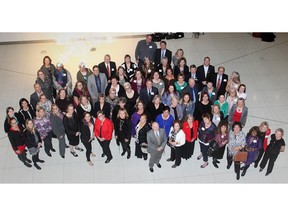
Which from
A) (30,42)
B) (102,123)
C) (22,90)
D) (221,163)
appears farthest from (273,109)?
(30,42)

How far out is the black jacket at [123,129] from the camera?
6961 mm

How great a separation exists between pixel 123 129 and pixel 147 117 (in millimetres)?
525

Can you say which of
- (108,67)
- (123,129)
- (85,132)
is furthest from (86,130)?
(108,67)

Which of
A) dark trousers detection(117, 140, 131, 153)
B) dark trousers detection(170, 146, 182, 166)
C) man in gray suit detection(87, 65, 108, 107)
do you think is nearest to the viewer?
dark trousers detection(170, 146, 182, 166)

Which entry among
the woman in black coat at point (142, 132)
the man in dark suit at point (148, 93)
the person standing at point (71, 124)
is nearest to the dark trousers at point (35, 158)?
the person standing at point (71, 124)

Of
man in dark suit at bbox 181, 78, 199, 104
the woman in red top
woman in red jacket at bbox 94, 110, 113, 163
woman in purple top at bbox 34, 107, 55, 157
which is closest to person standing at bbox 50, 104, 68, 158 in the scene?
woman in purple top at bbox 34, 107, 55, 157

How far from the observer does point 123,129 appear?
277 inches

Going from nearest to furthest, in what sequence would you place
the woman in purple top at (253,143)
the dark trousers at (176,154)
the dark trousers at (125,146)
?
1. the woman in purple top at (253,143)
2. the dark trousers at (176,154)
3. the dark trousers at (125,146)

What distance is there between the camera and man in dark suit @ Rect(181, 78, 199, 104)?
25.0 ft

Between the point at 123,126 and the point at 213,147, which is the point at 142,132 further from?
the point at 213,147

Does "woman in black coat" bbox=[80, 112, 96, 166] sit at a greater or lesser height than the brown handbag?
greater

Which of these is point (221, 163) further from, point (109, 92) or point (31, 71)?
point (31, 71)

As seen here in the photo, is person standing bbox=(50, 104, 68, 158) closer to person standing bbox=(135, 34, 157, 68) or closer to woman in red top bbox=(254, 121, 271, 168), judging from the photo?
person standing bbox=(135, 34, 157, 68)

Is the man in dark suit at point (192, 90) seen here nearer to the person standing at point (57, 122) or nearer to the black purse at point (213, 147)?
the black purse at point (213, 147)
